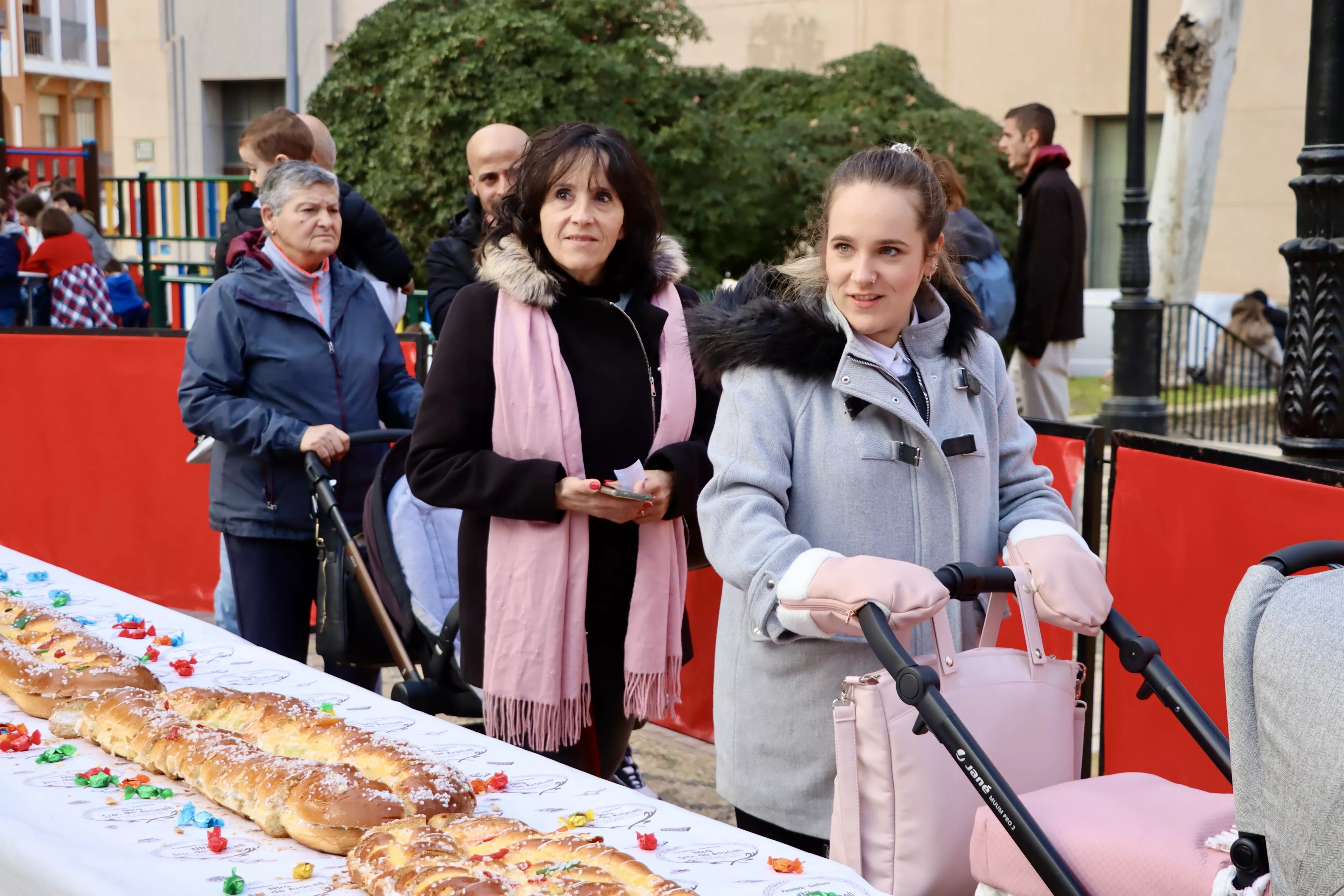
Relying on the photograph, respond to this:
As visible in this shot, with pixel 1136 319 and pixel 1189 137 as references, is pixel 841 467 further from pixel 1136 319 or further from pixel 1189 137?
pixel 1189 137

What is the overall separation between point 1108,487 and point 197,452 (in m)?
3.01

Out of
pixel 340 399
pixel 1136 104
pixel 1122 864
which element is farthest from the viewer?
pixel 1136 104

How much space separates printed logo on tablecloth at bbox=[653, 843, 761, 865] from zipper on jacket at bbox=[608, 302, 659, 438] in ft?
4.96

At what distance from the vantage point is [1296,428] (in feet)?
16.3

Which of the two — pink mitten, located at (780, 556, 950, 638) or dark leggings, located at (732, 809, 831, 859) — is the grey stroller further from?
dark leggings, located at (732, 809, 831, 859)

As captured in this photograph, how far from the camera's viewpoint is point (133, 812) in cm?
228

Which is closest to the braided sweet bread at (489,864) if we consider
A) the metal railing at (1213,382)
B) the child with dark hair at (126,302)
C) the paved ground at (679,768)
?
the paved ground at (679,768)

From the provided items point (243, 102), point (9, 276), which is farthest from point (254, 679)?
point (243, 102)

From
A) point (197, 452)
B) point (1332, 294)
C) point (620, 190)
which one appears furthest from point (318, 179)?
point (1332, 294)

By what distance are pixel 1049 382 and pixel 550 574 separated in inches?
251

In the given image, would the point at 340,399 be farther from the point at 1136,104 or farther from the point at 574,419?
the point at 1136,104

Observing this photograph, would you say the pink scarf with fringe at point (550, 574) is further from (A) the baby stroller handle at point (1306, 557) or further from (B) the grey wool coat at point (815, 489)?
(A) the baby stroller handle at point (1306, 557)

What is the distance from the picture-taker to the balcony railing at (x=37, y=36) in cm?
4575

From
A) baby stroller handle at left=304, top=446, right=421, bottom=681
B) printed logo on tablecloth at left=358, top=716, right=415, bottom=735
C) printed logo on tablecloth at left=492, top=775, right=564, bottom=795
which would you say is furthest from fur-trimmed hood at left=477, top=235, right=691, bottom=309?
printed logo on tablecloth at left=492, top=775, right=564, bottom=795
